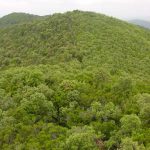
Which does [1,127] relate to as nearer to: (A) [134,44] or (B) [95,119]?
(B) [95,119]

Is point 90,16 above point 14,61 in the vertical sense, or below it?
above

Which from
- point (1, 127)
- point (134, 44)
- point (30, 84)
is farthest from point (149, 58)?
point (1, 127)

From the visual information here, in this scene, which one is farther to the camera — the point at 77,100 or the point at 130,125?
→ the point at 77,100

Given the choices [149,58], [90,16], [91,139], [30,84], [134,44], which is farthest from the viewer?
[90,16]

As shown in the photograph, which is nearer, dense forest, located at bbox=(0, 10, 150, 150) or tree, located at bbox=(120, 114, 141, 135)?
tree, located at bbox=(120, 114, 141, 135)

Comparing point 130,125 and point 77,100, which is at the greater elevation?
point 130,125

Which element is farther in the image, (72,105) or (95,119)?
(72,105)

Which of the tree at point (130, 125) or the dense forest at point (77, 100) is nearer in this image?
the tree at point (130, 125)

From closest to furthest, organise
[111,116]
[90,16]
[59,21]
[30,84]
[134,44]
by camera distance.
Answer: [111,116] → [30,84] → [134,44] → [59,21] → [90,16]
